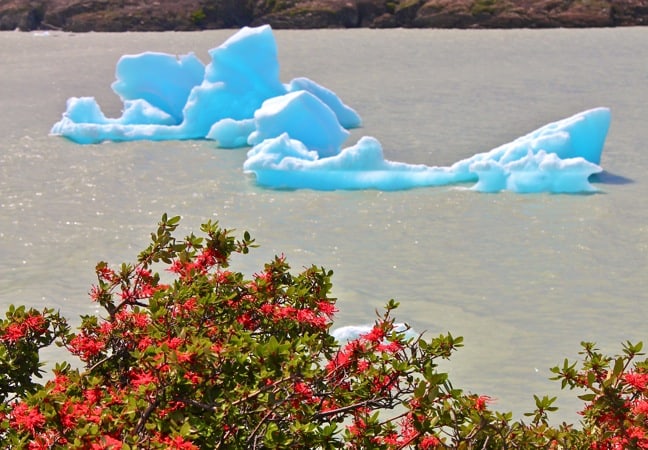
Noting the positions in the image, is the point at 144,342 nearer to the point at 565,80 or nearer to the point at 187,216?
the point at 187,216

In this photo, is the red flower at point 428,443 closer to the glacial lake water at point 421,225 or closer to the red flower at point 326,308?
the red flower at point 326,308

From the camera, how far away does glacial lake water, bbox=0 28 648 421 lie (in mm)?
8148

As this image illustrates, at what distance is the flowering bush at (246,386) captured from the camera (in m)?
3.33

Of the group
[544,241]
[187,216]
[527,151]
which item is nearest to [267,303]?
[544,241]

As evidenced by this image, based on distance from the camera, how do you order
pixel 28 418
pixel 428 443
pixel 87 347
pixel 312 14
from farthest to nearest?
pixel 312 14, pixel 87 347, pixel 428 443, pixel 28 418

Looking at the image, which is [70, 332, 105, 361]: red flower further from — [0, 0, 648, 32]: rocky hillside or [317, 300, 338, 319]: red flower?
[0, 0, 648, 32]: rocky hillside

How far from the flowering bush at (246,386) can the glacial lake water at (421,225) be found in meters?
3.03

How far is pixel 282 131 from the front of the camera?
45.8ft

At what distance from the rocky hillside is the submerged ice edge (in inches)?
828

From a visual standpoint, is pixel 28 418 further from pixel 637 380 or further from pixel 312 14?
pixel 312 14

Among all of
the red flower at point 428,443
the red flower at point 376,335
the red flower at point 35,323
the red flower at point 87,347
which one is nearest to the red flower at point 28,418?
the red flower at point 87,347

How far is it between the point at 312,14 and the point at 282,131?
82.9 ft

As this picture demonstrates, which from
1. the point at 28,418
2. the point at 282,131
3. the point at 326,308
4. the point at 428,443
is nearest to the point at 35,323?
the point at 28,418

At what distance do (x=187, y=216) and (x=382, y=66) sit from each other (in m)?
15.0
